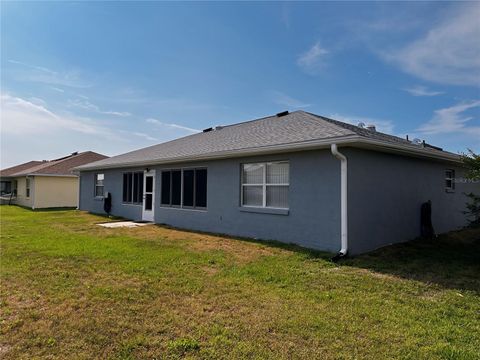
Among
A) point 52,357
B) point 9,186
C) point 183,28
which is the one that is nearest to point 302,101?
point 183,28

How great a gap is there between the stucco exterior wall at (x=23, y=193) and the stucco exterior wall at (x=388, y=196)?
2349 cm

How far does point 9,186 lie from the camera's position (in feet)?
108

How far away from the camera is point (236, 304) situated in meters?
4.47

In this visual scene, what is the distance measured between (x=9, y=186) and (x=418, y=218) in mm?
36165

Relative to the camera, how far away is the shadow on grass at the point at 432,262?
229 inches

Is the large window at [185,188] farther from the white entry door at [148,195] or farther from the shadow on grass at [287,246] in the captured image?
the shadow on grass at [287,246]

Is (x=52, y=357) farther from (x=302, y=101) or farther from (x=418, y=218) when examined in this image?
(x=302, y=101)

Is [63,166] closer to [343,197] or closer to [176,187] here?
[176,187]

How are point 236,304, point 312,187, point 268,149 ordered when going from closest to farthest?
point 236,304 < point 312,187 < point 268,149

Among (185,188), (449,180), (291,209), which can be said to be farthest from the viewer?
(185,188)

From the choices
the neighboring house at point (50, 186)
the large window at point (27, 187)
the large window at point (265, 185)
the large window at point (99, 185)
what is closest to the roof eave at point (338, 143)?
the large window at point (265, 185)

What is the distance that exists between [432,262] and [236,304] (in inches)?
194

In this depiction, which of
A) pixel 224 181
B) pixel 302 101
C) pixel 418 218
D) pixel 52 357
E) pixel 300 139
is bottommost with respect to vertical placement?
pixel 52 357

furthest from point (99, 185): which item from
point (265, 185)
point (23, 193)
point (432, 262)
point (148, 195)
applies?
point (432, 262)
